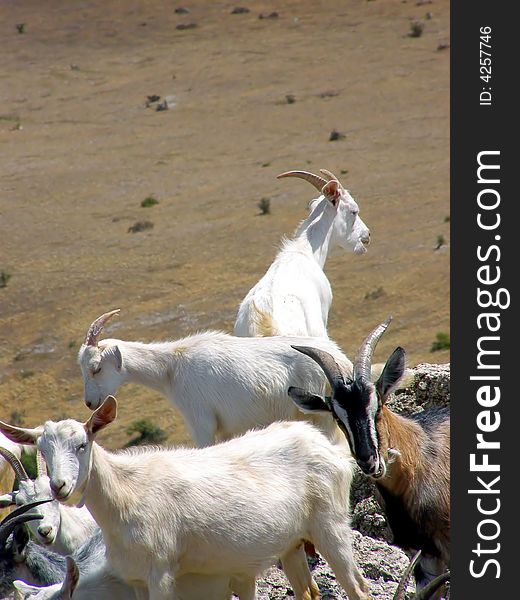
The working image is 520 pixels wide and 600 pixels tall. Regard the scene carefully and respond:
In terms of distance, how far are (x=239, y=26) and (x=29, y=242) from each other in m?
26.3

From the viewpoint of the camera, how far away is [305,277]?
10258 mm

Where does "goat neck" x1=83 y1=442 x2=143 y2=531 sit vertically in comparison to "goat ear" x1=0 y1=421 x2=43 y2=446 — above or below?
below

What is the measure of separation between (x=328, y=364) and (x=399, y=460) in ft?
2.14

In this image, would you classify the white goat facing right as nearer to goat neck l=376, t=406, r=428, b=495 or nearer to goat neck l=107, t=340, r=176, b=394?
goat neck l=376, t=406, r=428, b=495

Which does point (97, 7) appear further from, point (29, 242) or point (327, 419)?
point (327, 419)

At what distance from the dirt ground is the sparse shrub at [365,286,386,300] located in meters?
0.04

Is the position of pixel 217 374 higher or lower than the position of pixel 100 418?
lower

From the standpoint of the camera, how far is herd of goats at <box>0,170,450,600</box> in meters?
6.45

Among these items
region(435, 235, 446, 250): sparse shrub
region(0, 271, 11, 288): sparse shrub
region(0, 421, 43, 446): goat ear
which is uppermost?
region(0, 421, 43, 446): goat ear

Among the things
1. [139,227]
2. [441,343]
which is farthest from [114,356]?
[139,227]


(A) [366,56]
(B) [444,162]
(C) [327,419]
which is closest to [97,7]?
(A) [366,56]

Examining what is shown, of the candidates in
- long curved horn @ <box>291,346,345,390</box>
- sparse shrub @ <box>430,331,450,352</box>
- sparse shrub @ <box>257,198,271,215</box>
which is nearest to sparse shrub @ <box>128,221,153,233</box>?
sparse shrub @ <box>257,198,271,215</box>

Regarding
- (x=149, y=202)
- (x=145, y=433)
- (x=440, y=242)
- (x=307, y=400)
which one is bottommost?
(x=149, y=202)

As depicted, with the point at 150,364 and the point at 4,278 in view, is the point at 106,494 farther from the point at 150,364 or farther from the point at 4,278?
the point at 4,278
